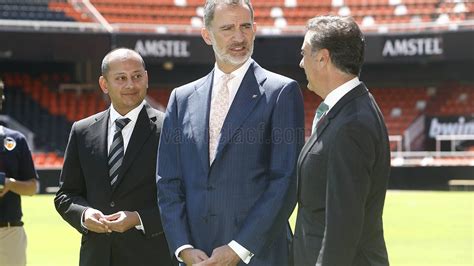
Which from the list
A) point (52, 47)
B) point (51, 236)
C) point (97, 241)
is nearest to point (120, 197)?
point (97, 241)

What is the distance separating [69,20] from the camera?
2630 cm

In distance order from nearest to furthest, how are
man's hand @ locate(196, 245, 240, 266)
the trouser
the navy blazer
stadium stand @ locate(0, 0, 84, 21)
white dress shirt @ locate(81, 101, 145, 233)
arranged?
man's hand @ locate(196, 245, 240, 266)
the navy blazer
white dress shirt @ locate(81, 101, 145, 233)
the trouser
stadium stand @ locate(0, 0, 84, 21)

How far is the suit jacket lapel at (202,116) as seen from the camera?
4.11 meters

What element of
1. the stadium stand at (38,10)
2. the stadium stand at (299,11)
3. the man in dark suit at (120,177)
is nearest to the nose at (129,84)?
the man in dark suit at (120,177)

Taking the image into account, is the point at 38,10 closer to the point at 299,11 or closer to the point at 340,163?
the point at 299,11

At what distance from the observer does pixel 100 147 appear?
4.83 meters

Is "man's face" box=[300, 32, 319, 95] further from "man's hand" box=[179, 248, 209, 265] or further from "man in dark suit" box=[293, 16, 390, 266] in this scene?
"man's hand" box=[179, 248, 209, 265]

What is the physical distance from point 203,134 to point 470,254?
7218mm

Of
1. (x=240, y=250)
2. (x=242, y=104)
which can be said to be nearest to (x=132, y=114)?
(x=242, y=104)

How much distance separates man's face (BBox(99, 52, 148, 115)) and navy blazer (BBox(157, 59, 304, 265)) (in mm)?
710

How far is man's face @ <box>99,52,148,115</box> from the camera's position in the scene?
477 cm

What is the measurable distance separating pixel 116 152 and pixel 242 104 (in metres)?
1.03

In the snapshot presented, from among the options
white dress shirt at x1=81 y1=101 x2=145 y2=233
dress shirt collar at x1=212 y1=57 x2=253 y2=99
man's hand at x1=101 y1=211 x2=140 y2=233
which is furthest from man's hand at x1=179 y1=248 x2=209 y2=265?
white dress shirt at x1=81 y1=101 x2=145 y2=233

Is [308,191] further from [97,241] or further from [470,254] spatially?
[470,254]
